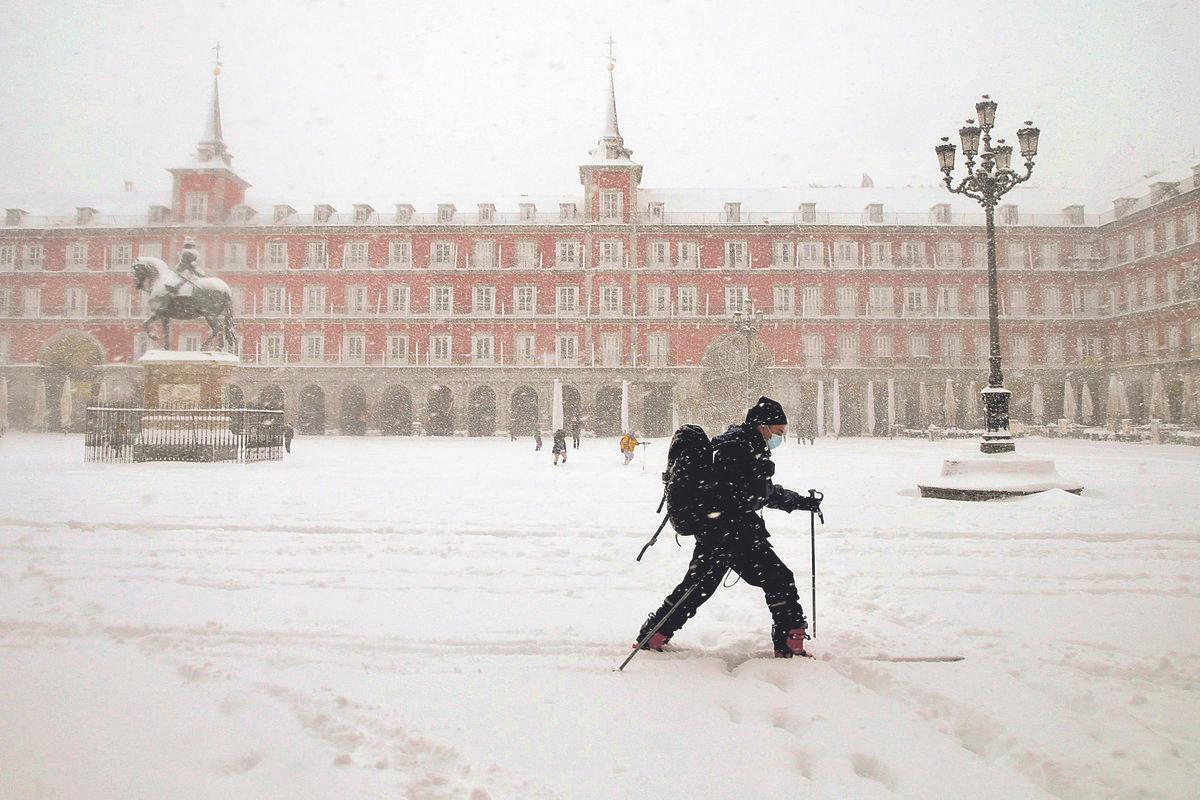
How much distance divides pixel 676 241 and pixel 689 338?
5631 mm

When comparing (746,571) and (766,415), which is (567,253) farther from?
(746,571)

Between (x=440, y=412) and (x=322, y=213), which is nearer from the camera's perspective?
(x=440, y=412)

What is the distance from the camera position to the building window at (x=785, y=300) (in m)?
37.8

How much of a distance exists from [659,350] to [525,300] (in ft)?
26.6

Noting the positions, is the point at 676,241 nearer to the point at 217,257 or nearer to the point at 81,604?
the point at 217,257

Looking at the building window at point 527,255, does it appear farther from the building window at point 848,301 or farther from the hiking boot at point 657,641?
the hiking boot at point 657,641

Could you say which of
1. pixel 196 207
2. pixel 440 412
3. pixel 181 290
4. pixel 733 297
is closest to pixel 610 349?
pixel 733 297

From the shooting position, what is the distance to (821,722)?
3080 mm

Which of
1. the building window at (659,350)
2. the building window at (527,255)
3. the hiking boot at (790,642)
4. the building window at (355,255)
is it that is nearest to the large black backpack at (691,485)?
the hiking boot at (790,642)

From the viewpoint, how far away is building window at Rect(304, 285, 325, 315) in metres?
38.9

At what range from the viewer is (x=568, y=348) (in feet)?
125

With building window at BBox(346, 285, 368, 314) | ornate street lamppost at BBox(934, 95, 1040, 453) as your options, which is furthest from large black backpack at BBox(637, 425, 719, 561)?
building window at BBox(346, 285, 368, 314)

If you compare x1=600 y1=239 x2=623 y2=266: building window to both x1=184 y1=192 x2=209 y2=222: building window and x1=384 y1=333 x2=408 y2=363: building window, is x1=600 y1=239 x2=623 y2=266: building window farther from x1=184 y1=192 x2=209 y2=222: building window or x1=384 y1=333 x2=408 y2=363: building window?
x1=184 y1=192 x2=209 y2=222: building window

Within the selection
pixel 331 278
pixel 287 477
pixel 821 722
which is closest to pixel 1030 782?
pixel 821 722
